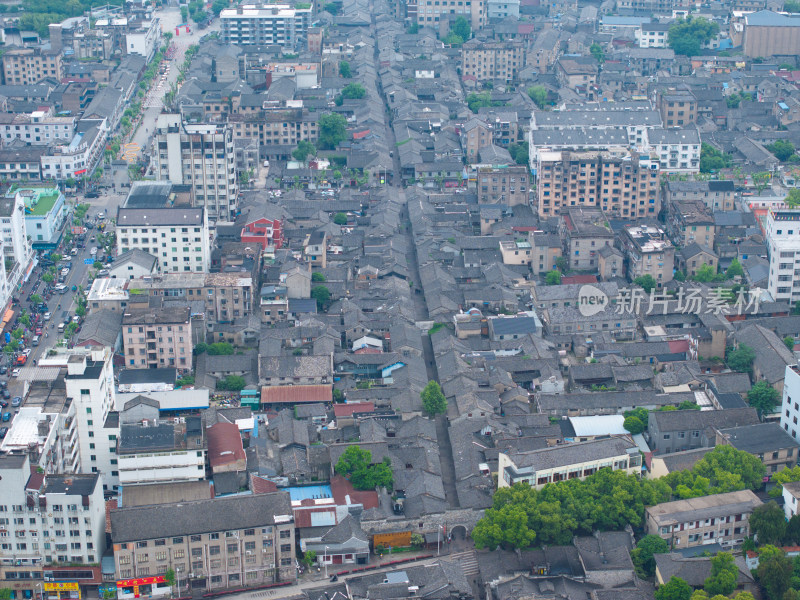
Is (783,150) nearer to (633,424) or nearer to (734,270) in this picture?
(734,270)

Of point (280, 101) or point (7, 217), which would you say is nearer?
point (7, 217)

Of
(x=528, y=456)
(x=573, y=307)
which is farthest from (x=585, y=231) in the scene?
(x=528, y=456)

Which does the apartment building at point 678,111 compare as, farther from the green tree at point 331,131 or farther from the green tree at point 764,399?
the green tree at point 764,399

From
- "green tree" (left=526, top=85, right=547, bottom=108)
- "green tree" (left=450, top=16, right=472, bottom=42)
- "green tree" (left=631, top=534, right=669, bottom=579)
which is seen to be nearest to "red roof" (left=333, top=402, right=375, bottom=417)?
"green tree" (left=631, top=534, right=669, bottom=579)

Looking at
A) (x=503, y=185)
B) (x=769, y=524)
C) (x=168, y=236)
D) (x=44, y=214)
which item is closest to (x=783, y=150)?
(x=503, y=185)

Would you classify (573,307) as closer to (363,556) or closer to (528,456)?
(528,456)

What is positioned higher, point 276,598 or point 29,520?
point 29,520
